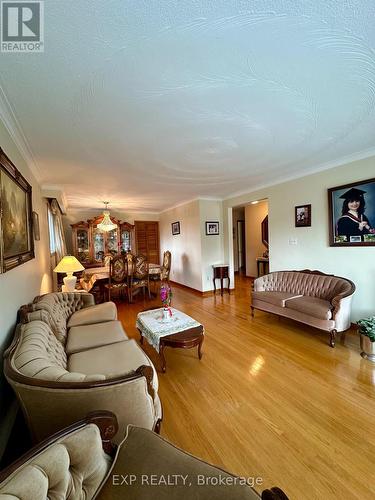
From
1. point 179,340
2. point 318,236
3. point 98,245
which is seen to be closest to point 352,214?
point 318,236

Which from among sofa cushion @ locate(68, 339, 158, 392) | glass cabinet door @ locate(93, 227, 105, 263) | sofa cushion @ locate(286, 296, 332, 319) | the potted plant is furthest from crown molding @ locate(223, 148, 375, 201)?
glass cabinet door @ locate(93, 227, 105, 263)

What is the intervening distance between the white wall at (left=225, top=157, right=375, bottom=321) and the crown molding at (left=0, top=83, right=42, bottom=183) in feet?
12.8

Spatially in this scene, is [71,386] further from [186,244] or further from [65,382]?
[186,244]

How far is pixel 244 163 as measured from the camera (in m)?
3.00

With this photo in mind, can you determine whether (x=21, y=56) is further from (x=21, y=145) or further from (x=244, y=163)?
(x=244, y=163)

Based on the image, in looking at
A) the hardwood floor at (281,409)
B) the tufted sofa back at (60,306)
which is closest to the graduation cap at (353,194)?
the hardwood floor at (281,409)

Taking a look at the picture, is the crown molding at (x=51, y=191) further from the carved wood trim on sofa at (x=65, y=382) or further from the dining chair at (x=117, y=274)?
the carved wood trim on sofa at (x=65, y=382)

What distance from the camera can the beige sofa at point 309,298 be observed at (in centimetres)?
263

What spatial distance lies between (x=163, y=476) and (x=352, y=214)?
3538 millimetres

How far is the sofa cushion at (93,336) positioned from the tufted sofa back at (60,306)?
126 millimetres

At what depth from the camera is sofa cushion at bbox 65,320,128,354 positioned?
197 centimetres

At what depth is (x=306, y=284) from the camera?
3.39m

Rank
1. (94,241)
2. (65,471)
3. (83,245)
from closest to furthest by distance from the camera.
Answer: (65,471)
(83,245)
(94,241)

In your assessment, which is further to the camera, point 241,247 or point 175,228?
point 241,247
